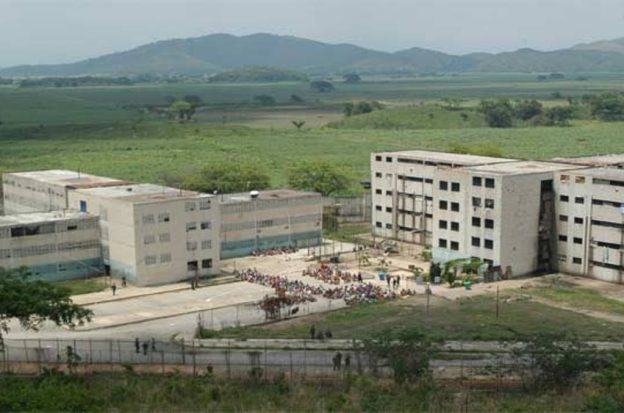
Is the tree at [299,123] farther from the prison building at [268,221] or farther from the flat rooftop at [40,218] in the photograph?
the flat rooftop at [40,218]

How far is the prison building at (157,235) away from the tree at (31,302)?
13037 millimetres

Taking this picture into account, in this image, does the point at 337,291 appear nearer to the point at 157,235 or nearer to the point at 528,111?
the point at 157,235

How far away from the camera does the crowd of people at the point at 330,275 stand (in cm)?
4597

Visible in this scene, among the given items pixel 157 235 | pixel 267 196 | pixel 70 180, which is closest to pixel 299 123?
pixel 267 196

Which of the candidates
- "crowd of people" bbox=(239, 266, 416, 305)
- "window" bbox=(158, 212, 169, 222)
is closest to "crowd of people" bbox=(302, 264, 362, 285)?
"crowd of people" bbox=(239, 266, 416, 305)

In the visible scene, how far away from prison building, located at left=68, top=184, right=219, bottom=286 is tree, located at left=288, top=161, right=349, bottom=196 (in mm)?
22296

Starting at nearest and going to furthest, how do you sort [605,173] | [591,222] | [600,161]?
1. [591,222]
2. [605,173]
3. [600,161]

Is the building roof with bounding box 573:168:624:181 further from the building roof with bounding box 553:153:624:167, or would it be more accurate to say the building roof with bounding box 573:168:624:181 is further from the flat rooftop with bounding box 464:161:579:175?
the building roof with bounding box 553:153:624:167

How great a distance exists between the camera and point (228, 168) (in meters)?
72.9

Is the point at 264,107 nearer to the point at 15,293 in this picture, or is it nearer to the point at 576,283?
the point at 576,283

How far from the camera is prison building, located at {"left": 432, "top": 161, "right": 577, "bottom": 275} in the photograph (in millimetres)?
46719

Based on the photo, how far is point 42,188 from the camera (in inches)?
2175

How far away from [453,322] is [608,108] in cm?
12561

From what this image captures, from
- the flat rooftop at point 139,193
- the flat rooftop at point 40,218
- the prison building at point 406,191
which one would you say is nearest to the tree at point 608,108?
the prison building at point 406,191
